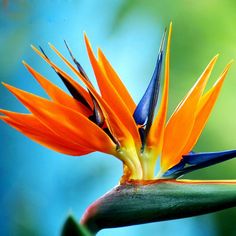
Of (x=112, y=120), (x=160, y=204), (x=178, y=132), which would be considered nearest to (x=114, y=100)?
(x=112, y=120)

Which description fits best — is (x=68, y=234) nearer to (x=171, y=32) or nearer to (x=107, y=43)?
(x=107, y=43)

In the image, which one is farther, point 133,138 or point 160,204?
point 133,138

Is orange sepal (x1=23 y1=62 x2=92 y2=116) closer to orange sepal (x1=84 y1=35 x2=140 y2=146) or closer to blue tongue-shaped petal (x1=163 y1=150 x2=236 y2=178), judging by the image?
orange sepal (x1=84 y1=35 x2=140 y2=146)

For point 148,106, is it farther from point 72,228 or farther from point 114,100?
point 72,228

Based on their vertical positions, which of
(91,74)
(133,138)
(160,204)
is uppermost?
(91,74)

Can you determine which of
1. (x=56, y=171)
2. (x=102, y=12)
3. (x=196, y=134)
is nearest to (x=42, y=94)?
(x=56, y=171)

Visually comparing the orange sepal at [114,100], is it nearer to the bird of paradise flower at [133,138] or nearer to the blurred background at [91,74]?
the bird of paradise flower at [133,138]
